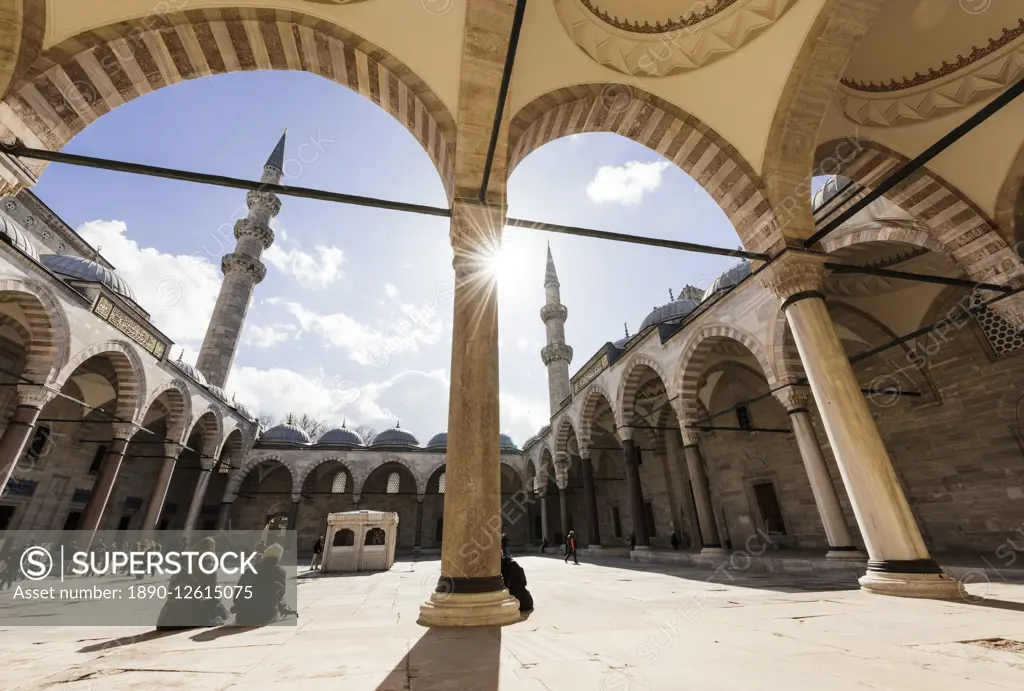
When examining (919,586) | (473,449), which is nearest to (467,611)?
(473,449)

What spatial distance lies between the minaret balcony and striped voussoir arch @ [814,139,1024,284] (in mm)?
16843

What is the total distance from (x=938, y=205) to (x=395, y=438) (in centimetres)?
2371

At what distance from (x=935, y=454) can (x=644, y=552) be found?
22.7ft

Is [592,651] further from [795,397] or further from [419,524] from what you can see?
[419,524]

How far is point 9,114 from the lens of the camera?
374cm

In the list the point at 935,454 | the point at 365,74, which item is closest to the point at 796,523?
the point at 935,454

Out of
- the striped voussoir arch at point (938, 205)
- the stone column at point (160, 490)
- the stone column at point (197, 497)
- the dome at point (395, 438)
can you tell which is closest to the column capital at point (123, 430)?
the stone column at point (160, 490)

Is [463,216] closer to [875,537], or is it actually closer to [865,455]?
[865,455]

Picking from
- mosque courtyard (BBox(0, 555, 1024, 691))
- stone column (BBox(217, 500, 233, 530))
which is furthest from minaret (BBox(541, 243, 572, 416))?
mosque courtyard (BBox(0, 555, 1024, 691))

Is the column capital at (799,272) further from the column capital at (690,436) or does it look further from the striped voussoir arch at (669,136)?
the column capital at (690,436)

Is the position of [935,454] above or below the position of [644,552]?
above

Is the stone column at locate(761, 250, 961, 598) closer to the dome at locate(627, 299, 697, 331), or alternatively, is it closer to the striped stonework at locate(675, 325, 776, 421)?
the striped stonework at locate(675, 325, 776, 421)

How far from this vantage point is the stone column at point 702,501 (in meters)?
9.88

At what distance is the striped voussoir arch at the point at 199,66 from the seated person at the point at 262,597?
4.61 meters
